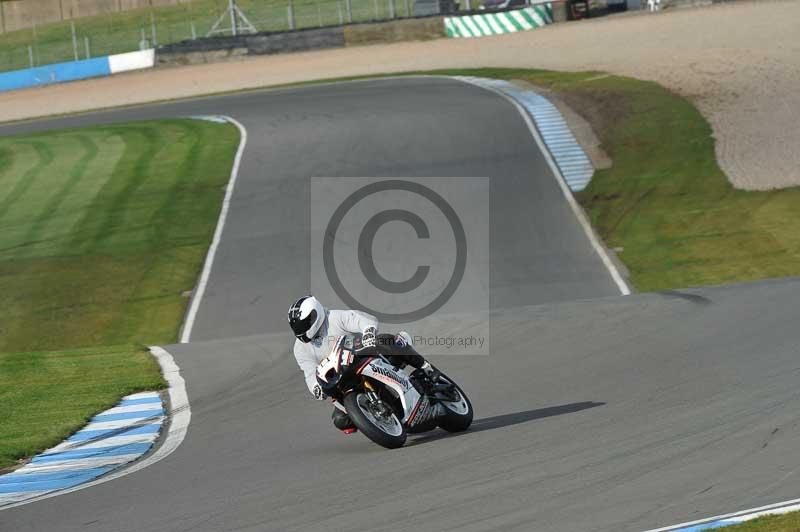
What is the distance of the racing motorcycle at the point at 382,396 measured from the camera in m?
10.5

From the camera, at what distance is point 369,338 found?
10422 millimetres

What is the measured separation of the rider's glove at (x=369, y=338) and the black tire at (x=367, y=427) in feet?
1.65

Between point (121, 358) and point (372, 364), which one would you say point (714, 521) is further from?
point (121, 358)

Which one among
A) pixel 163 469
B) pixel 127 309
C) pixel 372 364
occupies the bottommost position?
pixel 127 309

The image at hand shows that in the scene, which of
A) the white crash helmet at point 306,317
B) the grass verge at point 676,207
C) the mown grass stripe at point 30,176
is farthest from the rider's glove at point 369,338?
the mown grass stripe at point 30,176

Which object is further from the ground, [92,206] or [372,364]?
[372,364]

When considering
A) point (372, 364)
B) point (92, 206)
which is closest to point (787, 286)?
point (372, 364)

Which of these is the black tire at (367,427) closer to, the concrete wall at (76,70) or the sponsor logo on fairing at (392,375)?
the sponsor logo on fairing at (392,375)

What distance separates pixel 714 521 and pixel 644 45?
1650 inches

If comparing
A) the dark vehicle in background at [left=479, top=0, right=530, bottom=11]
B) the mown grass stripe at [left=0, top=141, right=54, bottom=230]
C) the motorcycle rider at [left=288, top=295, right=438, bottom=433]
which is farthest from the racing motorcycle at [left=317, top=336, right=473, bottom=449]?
the dark vehicle in background at [left=479, top=0, right=530, bottom=11]

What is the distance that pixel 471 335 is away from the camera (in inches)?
669

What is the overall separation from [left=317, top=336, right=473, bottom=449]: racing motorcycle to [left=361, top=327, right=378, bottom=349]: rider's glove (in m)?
0.19

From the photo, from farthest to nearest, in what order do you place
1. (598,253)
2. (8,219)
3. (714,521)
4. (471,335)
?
(8,219) < (598,253) < (471,335) < (714,521)

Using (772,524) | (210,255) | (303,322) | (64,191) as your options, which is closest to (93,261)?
(210,255)
